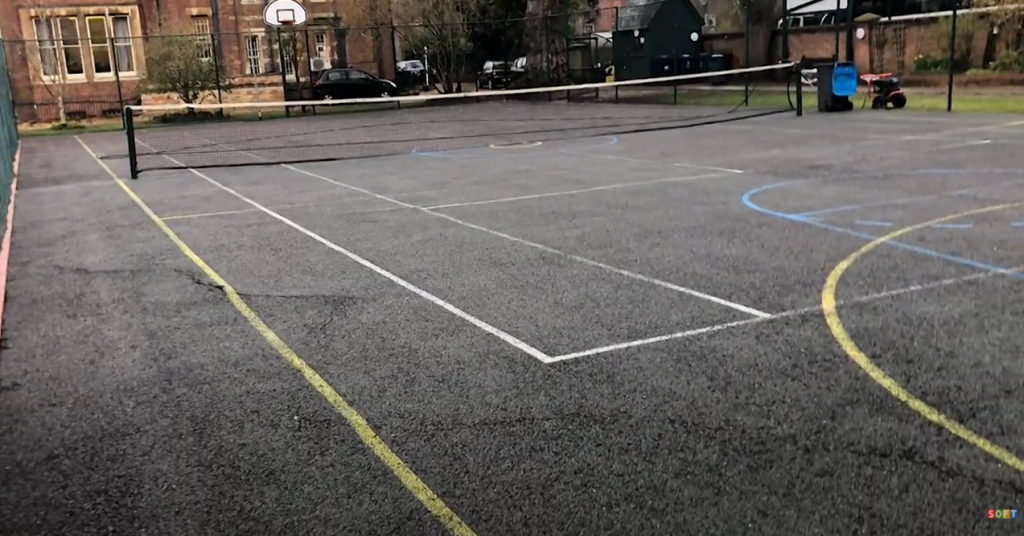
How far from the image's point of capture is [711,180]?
13.4 meters

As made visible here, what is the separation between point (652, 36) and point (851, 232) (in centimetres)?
2945

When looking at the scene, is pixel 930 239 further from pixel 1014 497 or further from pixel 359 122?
pixel 359 122

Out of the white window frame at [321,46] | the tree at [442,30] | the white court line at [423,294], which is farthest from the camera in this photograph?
the white window frame at [321,46]

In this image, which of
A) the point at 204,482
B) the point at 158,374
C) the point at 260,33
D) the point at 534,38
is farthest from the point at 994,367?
the point at 260,33

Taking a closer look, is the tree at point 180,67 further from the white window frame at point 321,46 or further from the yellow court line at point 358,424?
the yellow court line at point 358,424

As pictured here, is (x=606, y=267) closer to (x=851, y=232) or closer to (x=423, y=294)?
(x=423, y=294)

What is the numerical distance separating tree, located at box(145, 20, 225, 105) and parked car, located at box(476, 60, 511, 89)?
→ 1270cm

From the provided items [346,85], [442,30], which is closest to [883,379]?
[442,30]

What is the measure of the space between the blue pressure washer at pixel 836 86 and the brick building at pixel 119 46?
19.7 meters

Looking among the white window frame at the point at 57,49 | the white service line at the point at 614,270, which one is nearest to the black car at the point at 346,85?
the white window frame at the point at 57,49

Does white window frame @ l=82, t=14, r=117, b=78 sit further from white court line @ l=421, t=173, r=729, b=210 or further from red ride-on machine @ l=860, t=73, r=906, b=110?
white court line @ l=421, t=173, r=729, b=210

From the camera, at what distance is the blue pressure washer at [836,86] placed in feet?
76.5

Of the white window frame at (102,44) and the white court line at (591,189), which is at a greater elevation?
the white window frame at (102,44)

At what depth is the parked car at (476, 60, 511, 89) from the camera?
4284 centimetres
